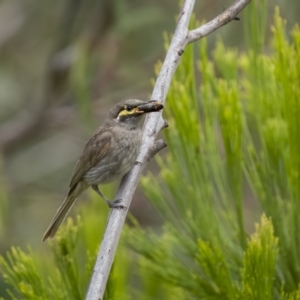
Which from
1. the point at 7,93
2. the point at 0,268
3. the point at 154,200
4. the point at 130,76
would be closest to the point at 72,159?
the point at 7,93

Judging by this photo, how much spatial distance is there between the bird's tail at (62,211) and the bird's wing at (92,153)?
0.12 ft

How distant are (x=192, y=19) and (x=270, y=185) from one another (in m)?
0.60

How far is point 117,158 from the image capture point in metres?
2.98

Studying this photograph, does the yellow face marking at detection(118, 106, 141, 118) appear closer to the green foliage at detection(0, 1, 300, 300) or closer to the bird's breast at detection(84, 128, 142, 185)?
the bird's breast at detection(84, 128, 142, 185)

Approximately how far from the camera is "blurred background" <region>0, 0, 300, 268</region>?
400cm

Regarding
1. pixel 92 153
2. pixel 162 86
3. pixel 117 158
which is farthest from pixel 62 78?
pixel 162 86

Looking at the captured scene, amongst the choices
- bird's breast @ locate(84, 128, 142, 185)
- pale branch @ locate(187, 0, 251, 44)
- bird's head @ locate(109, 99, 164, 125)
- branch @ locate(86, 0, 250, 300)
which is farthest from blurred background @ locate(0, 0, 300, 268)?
pale branch @ locate(187, 0, 251, 44)

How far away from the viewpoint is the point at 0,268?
1.80 m

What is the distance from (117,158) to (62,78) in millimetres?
1333

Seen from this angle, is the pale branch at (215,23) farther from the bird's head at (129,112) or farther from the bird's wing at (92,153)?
the bird's wing at (92,153)

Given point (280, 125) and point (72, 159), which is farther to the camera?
point (72, 159)

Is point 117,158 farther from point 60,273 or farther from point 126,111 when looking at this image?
point 60,273

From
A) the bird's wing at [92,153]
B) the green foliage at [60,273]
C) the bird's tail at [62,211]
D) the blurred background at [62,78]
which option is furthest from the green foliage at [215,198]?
the blurred background at [62,78]

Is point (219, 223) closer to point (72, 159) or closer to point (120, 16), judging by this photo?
point (120, 16)
